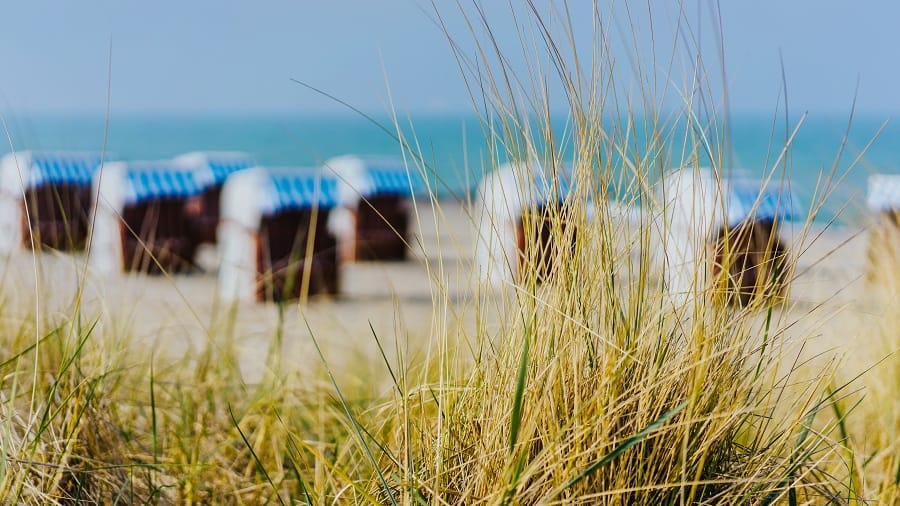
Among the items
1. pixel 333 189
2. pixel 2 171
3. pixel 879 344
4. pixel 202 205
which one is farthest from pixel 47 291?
pixel 2 171

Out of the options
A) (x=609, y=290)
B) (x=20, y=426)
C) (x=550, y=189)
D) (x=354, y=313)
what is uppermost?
(x=550, y=189)

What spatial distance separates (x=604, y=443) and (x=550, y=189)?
44cm

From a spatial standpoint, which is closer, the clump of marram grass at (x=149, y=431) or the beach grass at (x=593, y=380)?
the beach grass at (x=593, y=380)

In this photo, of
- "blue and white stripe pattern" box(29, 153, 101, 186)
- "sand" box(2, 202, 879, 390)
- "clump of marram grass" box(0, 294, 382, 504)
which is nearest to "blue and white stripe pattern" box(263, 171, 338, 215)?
"sand" box(2, 202, 879, 390)

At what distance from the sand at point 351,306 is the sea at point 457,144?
14 centimetres

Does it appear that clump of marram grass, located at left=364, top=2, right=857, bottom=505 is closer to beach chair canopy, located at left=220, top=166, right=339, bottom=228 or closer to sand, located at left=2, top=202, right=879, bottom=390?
Result: sand, located at left=2, top=202, right=879, bottom=390

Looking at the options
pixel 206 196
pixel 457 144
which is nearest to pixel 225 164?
pixel 206 196

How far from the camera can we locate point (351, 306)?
792 centimetres

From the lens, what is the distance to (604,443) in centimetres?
132

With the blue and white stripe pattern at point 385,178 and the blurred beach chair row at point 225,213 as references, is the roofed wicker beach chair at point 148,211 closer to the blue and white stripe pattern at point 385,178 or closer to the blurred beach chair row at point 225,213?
the blurred beach chair row at point 225,213

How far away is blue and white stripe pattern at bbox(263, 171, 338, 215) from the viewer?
7.82 meters

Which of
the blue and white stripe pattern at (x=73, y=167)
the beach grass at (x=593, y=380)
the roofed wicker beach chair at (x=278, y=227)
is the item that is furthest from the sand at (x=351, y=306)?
the blue and white stripe pattern at (x=73, y=167)

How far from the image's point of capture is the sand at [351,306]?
1706 mm

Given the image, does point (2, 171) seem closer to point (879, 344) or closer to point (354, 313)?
point (354, 313)
